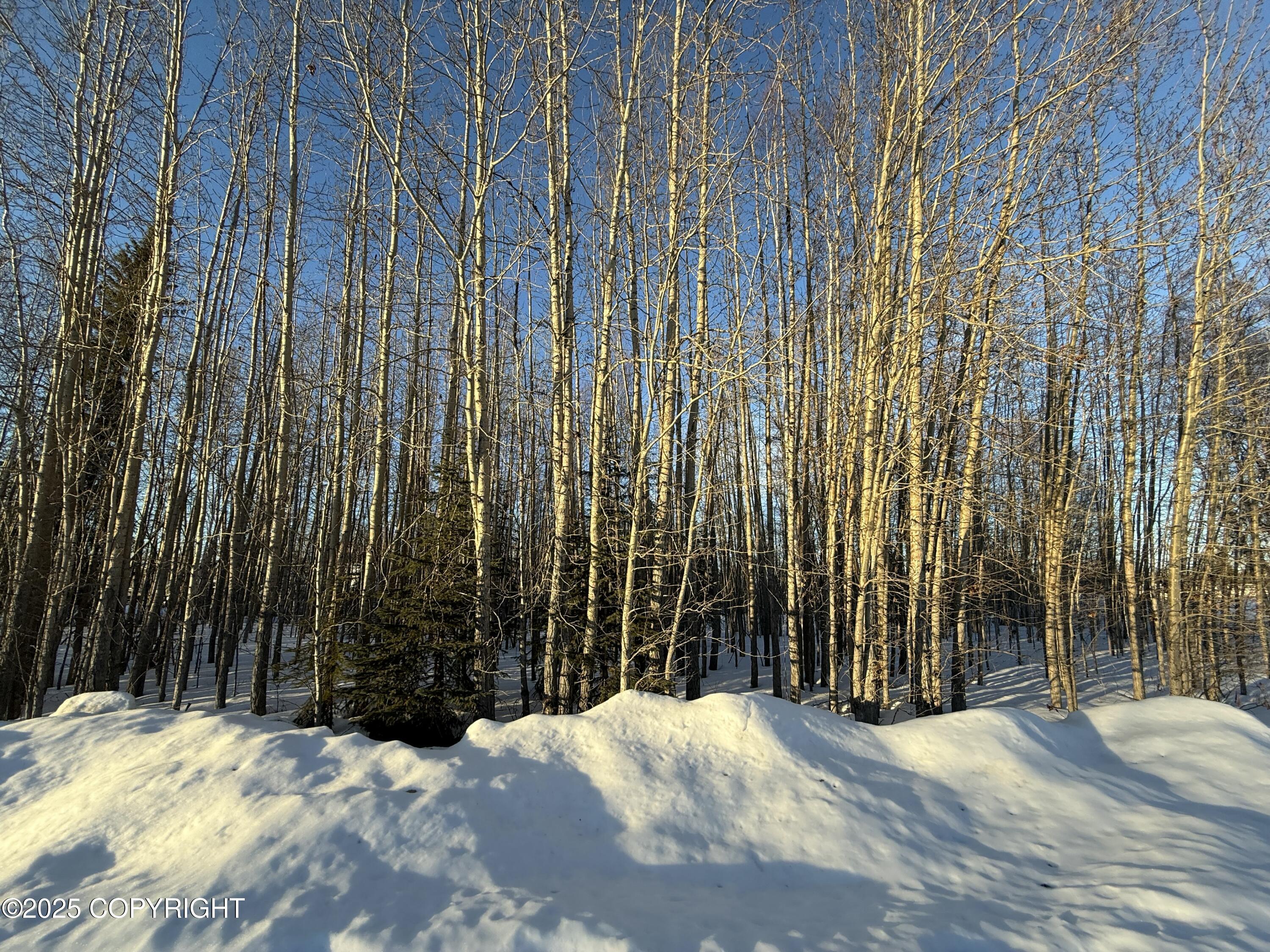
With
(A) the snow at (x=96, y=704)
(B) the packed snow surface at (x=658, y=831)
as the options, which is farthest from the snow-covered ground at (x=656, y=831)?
(A) the snow at (x=96, y=704)

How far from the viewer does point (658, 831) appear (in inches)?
96.0

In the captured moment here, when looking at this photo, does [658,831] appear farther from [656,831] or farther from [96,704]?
[96,704]

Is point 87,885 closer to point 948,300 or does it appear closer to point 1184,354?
point 948,300

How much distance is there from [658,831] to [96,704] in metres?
4.08

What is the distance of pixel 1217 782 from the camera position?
9.32ft

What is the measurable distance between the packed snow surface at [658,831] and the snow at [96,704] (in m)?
0.38

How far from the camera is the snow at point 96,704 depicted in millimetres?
3814

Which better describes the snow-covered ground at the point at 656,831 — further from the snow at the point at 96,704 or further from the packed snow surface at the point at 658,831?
the snow at the point at 96,704

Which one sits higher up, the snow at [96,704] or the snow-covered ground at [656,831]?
the snow at [96,704]

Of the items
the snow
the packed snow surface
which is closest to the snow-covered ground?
the packed snow surface

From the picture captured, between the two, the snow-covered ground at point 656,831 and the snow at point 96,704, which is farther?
the snow at point 96,704
